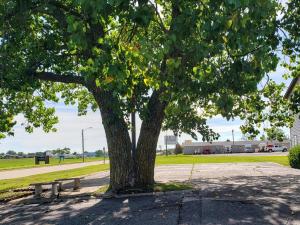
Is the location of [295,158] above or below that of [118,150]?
below

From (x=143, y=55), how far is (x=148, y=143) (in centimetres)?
835

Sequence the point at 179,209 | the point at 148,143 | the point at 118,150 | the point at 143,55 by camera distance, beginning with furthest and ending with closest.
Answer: the point at 148,143, the point at 118,150, the point at 179,209, the point at 143,55

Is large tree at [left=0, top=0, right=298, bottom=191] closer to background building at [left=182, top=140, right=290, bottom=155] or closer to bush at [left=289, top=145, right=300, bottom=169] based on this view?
bush at [left=289, top=145, right=300, bottom=169]

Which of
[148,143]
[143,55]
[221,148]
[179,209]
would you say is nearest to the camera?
[143,55]

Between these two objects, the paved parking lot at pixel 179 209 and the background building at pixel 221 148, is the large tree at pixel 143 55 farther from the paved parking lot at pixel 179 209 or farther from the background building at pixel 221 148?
the background building at pixel 221 148

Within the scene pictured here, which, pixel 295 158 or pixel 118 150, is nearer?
pixel 118 150

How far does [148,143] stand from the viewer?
16.4m

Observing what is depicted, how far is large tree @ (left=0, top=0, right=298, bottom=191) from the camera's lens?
8.35 metres

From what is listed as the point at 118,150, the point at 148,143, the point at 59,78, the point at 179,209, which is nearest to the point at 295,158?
the point at 148,143

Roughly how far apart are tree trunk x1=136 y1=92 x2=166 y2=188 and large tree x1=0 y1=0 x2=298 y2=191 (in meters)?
0.03

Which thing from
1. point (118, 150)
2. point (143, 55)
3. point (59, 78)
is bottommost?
point (118, 150)

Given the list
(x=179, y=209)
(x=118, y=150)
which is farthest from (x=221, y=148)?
(x=179, y=209)

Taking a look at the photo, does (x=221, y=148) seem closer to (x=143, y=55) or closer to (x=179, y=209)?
(x=179, y=209)

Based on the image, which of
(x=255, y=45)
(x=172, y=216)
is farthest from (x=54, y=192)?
(x=255, y=45)
